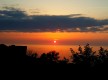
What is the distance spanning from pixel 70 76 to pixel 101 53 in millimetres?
35292

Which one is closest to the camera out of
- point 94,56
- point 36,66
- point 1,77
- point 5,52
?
point 1,77

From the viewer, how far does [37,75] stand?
19562mm

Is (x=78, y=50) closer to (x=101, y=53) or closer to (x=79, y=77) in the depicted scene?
(x=101, y=53)

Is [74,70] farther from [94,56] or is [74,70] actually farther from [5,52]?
[94,56]

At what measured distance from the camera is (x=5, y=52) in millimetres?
22422

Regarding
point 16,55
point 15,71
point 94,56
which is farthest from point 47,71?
point 94,56

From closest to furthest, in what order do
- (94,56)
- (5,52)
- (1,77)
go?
(1,77) → (5,52) → (94,56)

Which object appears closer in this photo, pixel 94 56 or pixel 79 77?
pixel 79 77

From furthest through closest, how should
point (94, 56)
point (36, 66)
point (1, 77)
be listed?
point (94, 56) < point (36, 66) < point (1, 77)

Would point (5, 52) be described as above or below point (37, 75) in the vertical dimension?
above

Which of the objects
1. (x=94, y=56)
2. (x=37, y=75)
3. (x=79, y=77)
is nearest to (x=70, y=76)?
(x=79, y=77)

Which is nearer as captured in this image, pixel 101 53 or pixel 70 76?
pixel 70 76

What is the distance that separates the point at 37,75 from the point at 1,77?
240 centimetres

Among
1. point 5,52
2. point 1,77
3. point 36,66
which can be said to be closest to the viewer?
point 1,77
